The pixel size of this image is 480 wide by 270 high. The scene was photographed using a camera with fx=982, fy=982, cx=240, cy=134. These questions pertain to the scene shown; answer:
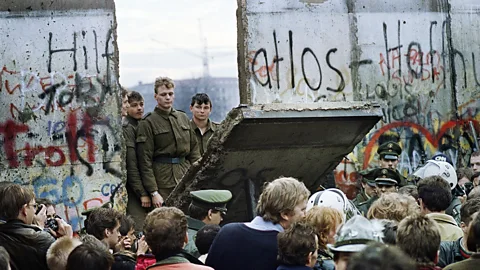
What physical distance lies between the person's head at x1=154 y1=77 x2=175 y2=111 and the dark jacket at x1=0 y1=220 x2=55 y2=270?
450 centimetres

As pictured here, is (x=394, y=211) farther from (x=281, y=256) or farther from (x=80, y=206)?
(x=80, y=206)

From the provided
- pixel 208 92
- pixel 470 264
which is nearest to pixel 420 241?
pixel 470 264

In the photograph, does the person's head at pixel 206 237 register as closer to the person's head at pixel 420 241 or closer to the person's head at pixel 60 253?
the person's head at pixel 60 253

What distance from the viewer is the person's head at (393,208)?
A: 7.12 meters

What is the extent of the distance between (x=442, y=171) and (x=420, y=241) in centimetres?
465

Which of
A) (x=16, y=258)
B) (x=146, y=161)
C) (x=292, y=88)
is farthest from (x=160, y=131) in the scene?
(x=16, y=258)

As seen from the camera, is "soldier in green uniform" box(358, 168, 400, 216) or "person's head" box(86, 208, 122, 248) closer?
"person's head" box(86, 208, 122, 248)

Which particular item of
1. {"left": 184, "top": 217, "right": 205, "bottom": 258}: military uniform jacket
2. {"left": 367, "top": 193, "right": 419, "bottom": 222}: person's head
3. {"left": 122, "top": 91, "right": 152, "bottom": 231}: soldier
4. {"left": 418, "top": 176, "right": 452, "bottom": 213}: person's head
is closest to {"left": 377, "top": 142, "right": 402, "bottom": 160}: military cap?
{"left": 122, "top": 91, "right": 152, "bottom": 231}: soldier

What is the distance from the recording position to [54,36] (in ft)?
38.1

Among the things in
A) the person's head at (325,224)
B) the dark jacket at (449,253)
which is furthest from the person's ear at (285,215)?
the dark jacket at (449,253)

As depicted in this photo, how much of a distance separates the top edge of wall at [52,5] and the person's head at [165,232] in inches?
238

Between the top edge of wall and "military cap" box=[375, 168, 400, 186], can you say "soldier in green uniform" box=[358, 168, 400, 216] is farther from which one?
the top edge of wall

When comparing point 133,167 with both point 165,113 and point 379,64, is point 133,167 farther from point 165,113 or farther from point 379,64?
point 379,64

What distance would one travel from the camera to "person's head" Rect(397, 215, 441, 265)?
5.60 metres
